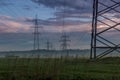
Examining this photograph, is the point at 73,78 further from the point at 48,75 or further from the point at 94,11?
the point at 94,11

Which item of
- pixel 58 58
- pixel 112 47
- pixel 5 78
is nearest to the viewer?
pixel 5 78

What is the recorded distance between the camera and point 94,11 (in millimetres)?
35344

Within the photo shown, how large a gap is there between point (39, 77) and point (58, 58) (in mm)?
4646

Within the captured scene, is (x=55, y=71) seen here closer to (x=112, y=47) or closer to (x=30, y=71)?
(x=30, y=71)

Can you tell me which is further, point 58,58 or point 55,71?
point 58,58

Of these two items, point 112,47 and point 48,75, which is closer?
point 48,75

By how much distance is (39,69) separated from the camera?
74.6 ft

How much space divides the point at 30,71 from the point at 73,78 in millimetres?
2991

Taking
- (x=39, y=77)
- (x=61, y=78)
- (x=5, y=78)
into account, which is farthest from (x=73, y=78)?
(x=5, y=78)

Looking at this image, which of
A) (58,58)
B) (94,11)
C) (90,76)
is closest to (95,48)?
(94,11)

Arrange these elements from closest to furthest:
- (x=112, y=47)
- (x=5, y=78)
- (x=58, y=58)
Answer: (x=5, y=78)
(x=58, y=58)
(x=112, y=47)

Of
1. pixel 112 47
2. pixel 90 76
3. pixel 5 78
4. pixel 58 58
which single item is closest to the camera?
pixel 5 78

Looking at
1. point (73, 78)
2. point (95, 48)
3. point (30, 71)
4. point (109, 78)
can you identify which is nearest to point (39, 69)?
point (30, 71)

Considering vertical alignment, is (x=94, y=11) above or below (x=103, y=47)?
above
